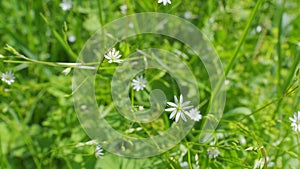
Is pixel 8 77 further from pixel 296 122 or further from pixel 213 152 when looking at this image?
pixel 296 122

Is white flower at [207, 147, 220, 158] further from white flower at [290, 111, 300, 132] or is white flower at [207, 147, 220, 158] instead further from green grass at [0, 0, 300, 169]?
white flower at [290, 111, 300, 132]

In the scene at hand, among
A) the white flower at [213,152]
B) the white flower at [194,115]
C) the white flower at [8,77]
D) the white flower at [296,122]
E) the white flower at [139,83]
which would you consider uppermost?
the white flower at [8,77]

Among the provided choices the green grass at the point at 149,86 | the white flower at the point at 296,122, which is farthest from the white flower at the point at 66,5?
the white flower at the point at 296,122

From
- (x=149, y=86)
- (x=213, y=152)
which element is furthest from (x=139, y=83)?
(x=213, y=152)

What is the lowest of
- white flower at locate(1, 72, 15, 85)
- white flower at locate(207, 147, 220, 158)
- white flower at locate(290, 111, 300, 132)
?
white flower at locate(207, 147, 220, 158)

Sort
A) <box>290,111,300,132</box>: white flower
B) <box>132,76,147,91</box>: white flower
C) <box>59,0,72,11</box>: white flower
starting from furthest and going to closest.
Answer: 1. <box>59,0,72,11</box>: white flower
2. <box>132,76,147,91</box>: white flower
3. <box>290,111,300,132</box>: white flower

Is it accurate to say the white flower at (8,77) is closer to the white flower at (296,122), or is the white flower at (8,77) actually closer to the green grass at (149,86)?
the green grass at (149,86)

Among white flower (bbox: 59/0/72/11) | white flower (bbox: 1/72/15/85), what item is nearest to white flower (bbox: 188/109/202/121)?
white flower (bbox: 1/72/15/85)

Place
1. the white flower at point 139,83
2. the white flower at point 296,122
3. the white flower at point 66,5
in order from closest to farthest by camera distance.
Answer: the white flower at point 296,122 → the white flower at point 139,83 → the white flower at point 66,5

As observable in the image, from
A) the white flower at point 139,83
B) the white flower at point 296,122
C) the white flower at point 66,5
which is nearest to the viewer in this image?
the white flower at point 296,122

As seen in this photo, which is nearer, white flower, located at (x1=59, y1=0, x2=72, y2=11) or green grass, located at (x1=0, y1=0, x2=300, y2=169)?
green grass, located at (x1=0, y1=0, x2=300, y2=169)
